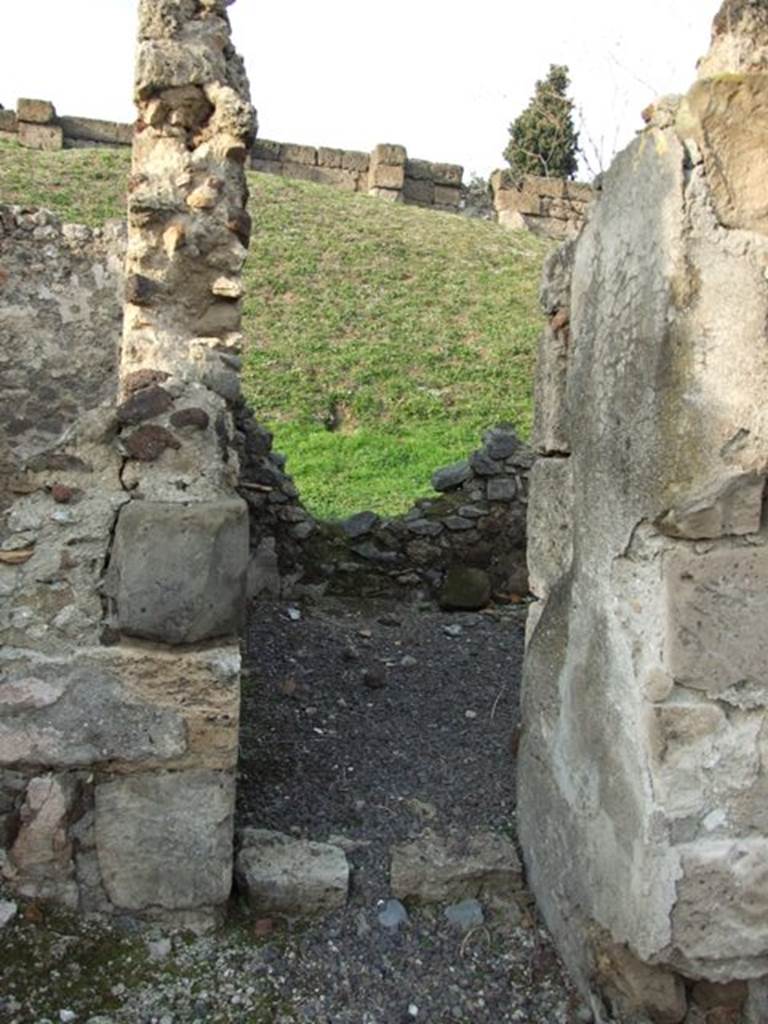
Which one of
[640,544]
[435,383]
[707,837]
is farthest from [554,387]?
[435,383]

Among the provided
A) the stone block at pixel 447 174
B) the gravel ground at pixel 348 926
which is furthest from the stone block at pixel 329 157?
the gravel ground at pixel 348 926

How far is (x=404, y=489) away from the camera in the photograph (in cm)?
918

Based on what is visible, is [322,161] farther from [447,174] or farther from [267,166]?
[447,174]

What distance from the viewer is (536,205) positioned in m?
19.9

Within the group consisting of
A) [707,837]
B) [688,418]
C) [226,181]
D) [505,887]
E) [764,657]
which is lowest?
[505,887]

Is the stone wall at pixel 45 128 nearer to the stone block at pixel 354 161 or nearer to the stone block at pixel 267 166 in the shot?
the stone block at pixel 267 166

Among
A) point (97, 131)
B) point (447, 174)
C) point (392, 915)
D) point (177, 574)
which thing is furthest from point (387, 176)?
point (392, 915)

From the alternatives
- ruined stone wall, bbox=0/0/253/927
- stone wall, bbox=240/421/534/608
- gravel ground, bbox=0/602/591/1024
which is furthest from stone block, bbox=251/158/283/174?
ruined stone wall, bbox=0/0/253/927

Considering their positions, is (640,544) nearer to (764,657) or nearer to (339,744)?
(764,657)

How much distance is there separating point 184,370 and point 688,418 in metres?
2.18

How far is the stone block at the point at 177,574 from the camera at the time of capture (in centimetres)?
272

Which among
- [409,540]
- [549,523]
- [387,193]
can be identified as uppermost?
[387,193]

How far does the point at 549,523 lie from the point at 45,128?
18.1 m

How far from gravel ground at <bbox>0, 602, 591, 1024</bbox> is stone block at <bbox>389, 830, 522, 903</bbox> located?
0.05 m
